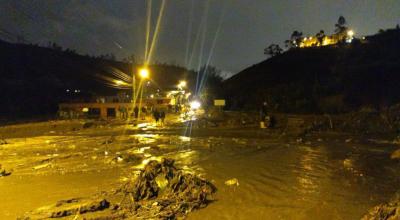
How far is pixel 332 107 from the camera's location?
39.4m

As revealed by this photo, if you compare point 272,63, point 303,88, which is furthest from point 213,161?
point 272,63

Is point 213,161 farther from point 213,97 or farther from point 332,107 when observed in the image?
point 213,97

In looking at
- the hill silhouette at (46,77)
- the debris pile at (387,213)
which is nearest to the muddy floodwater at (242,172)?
the debris pile at (387,213)

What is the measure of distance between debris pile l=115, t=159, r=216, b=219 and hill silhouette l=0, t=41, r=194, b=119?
4711cm

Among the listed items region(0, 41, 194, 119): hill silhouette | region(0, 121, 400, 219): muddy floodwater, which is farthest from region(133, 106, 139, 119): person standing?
region(0, 121, 400, 219): muddy floodwater

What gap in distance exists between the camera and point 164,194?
10531 mm

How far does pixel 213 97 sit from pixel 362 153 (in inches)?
2004

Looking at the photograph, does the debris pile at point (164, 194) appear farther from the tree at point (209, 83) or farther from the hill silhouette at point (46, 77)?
the tree at point (209, 83)

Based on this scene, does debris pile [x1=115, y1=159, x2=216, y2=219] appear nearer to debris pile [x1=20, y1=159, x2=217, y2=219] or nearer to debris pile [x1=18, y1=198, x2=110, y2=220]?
debris pile [x1=20, y1=159, x2=217, y2=219]

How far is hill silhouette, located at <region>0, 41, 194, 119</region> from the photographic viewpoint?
60062mm

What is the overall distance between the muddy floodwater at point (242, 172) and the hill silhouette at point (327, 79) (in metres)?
19.6

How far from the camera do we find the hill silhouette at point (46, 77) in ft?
197

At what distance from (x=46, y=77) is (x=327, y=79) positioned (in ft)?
155

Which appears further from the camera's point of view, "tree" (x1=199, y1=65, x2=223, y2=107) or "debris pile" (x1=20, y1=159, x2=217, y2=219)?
"tree" (x1=199, y1=65, x2=223, y2=107)
